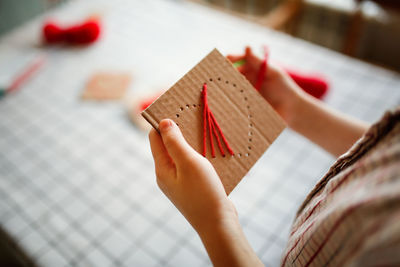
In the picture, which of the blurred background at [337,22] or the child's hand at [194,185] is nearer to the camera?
the child's hand at [194,185]

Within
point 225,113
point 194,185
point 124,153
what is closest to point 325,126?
point 225,113

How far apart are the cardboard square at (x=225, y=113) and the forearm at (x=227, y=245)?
0.07 m

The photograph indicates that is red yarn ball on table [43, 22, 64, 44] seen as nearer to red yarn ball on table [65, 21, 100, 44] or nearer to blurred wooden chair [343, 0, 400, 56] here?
red yarn ball on table [65, 21, 100, 44]

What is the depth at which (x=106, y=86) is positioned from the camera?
1031 mm

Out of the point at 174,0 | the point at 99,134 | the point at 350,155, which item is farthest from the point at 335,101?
the point at 174,0

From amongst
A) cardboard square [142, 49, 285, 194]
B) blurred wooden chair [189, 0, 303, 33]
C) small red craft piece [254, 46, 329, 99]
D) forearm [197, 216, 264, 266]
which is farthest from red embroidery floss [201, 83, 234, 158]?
blurred wooden chair [189, 0, 303, 33]

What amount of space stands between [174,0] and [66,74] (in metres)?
0.60

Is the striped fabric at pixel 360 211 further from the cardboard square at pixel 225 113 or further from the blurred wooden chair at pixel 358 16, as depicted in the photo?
the blurred wooden chair at pixel 358 16

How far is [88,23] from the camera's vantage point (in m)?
1.15

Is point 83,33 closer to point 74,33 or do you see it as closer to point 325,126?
point 74,33

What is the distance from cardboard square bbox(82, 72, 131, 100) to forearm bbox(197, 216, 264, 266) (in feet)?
2.24

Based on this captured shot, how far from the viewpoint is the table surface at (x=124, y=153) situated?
0.69 m

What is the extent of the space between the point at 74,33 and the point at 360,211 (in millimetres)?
1134

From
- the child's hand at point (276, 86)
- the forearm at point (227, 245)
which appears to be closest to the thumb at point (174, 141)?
the forearm at point (227, 245)
